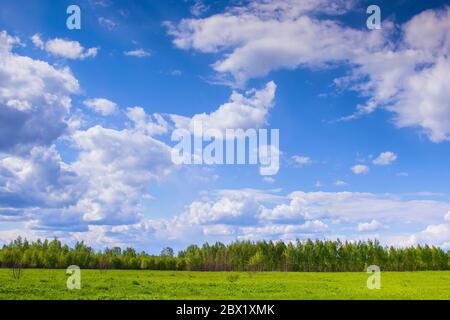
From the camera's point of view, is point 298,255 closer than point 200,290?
No

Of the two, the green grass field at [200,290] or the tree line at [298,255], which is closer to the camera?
the green grass field at [200,290]

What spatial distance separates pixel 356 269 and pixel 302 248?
16.1 m

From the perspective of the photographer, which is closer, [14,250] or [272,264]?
[14,250]

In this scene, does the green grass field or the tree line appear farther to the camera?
the tree line

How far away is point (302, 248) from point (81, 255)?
6220 cm
